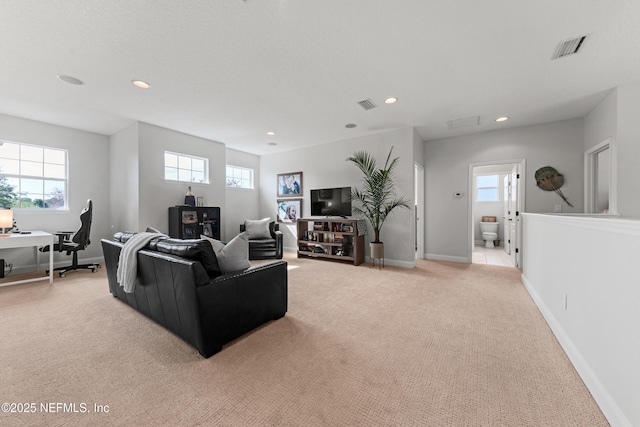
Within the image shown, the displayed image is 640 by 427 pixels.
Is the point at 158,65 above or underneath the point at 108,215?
above

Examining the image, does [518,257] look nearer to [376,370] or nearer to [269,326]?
[376,370]

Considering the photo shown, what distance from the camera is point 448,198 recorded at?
5246mm

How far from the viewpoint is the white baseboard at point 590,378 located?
48.8 inches

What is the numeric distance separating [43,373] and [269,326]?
4.93 feet

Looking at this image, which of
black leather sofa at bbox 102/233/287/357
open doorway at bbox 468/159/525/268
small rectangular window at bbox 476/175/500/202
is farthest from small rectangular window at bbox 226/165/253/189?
small rectangular window at bbox 476/175/500/202

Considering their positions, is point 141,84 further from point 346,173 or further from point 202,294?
point 346,173

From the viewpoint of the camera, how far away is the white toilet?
6.73m

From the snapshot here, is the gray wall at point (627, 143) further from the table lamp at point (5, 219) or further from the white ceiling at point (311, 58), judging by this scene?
the table lamp at point (5, 219)

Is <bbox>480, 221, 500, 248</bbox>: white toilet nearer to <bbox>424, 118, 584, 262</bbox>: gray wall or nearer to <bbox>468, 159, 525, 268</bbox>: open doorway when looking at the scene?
<bbox>468, 159, 525, 268</bbox>: open doorway

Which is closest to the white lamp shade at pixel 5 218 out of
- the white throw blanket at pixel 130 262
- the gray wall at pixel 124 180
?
the gray wall at pixel 124 180

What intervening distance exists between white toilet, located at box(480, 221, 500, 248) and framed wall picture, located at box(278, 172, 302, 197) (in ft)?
17.0

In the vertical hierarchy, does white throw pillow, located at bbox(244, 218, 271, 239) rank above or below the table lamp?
below

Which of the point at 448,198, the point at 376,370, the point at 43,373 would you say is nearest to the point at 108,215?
the point at 43,373

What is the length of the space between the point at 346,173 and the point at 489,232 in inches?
178
